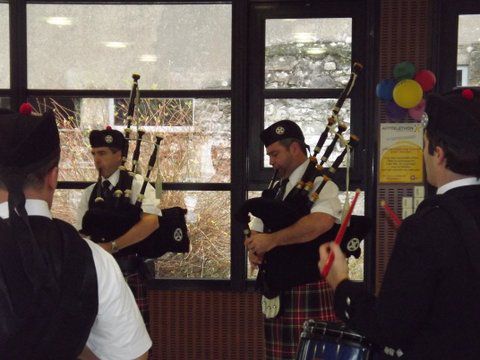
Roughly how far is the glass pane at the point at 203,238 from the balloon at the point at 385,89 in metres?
1.00

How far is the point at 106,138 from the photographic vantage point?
10.9 ft

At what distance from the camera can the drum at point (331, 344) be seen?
7.16 feet

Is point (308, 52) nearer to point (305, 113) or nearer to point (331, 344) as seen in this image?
point (305, 113)

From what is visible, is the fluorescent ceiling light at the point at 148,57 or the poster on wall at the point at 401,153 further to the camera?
the fluorescent ceiling light at the point at 148,57

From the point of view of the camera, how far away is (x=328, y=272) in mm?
1776

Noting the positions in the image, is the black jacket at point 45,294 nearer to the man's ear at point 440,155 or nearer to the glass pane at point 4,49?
the man's ear at point 440,155

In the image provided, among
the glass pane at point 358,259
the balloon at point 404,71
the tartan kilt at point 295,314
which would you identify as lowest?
the tartan kilt at point 295,314

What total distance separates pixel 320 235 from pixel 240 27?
4.45 ft

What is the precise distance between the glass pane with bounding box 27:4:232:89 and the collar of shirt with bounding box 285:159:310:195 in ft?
2.92

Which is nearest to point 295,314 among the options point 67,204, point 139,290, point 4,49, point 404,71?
point 139,290

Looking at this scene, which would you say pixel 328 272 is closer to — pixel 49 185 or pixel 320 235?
pixel 49 185

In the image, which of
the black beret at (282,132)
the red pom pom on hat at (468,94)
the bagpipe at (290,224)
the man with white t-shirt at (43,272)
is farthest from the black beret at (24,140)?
the black beret at (282,132)

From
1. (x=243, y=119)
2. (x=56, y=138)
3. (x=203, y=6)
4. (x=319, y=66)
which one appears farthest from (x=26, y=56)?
(x=56, y=138)

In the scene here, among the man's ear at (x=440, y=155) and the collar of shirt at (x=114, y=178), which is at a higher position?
the man's ear at (x=440, y=155)
